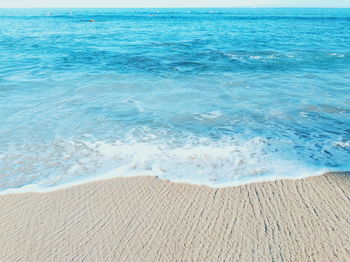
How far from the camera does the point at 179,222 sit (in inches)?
163

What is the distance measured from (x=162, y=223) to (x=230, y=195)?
1.23 meters

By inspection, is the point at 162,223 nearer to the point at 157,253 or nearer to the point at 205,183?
the point at 157,253

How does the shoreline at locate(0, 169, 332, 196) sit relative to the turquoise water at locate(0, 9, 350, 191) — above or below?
above

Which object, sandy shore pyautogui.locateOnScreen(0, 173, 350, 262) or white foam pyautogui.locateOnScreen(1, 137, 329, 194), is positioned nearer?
sandy shore pyautogui.locateOnScreen(0, 173, 350, 262)

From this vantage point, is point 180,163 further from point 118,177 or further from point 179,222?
point 179,222

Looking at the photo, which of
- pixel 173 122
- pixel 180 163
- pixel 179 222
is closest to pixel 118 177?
pixel 180 163

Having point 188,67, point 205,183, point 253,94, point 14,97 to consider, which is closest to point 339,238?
point 205,183

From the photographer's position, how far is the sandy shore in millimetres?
3635

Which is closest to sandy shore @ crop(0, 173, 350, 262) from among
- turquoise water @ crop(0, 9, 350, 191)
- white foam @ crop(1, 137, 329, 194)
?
white foam @ crop(1, 137, 329, 194)

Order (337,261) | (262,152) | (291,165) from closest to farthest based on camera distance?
(337,261), (291,165), (262,152)

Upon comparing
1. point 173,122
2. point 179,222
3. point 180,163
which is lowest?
point 173,122

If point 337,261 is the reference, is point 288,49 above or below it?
below

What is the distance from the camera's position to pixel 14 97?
9.63 meters

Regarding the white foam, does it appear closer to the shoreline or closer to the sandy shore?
the shoreline
